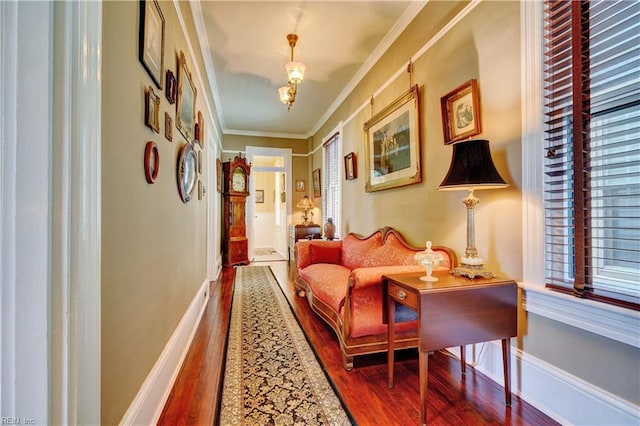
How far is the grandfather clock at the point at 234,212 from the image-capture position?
5648mm

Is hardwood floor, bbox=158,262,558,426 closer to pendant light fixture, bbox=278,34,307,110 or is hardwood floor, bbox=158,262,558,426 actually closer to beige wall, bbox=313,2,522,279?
beige wall, bbox=313,2,522,279

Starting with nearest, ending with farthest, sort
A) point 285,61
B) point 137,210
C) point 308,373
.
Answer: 1. point 137,210
2. point 308,373
3. point 285,61

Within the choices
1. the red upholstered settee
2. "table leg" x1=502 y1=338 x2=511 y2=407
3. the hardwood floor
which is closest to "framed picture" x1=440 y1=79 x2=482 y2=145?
the red upholstered settee

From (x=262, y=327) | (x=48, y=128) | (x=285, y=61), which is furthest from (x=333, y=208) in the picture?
(x=48, y=128)

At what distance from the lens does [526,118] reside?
1630 mm

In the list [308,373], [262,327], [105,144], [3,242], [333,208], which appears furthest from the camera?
[333,208]

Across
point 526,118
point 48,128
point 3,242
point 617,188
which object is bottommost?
point 3,242

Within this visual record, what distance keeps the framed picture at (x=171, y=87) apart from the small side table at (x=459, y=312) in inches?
71.1

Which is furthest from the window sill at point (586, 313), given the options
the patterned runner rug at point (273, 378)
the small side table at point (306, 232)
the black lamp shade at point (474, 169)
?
the small side table at point (306, 232)

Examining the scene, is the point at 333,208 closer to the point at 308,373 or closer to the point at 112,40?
the point at 308,373

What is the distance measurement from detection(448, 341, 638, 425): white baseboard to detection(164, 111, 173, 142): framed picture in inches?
97.2

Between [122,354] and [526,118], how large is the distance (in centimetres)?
231

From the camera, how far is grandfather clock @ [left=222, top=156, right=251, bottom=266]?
5.65 metres

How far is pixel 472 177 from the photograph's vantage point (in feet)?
5.27
